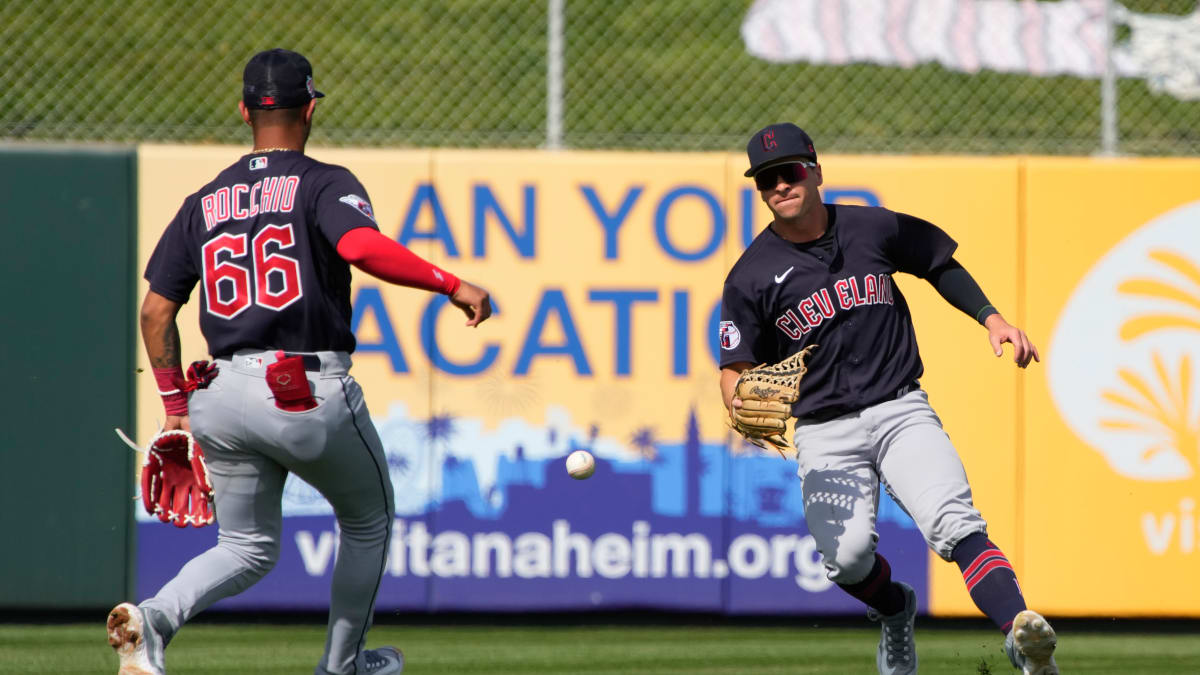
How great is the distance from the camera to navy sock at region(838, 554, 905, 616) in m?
4.24

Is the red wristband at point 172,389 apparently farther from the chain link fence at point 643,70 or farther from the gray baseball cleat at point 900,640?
the chain link fence at point 643,70

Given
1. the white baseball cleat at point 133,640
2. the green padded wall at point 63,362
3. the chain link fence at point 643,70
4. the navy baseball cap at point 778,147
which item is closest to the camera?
the white baseball cleat at point 133,640

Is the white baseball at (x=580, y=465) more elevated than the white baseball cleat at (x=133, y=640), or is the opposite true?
the white baseball at (x=580, y=465)

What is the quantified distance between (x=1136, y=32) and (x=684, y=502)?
13.6ft

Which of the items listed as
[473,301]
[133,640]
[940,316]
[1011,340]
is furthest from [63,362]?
[1011,340]

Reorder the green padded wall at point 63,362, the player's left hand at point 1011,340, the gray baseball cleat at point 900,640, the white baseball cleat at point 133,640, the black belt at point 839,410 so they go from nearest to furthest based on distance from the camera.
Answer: the white baseball cleat at point 133,640
the player's left hand at point 1011,340
the black belt at point 839,410
the gray baseball cleat at point 900,640
the green padded wall at point 63,362

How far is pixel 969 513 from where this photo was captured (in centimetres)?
393

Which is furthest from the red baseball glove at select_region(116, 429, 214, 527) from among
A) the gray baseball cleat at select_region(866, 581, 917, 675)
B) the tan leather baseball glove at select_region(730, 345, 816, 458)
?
the gray baseball cleat at select_region(866, 581, 917, 675)

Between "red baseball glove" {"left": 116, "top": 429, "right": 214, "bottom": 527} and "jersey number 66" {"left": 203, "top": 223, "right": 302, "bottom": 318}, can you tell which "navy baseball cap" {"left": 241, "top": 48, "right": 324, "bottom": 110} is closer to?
"jersey number 66" {"left": 203, "top": 223, "right": 302, "bottom": 318}

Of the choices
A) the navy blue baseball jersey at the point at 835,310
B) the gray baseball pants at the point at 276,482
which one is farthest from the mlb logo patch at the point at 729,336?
the gray baseball pants at the point at 276,482

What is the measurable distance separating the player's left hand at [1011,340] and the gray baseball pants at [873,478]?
363mm

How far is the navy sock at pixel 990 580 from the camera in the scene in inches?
145

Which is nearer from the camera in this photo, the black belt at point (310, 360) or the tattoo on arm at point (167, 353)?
the black belt at point (310, 360)

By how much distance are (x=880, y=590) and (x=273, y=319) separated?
207 cm
